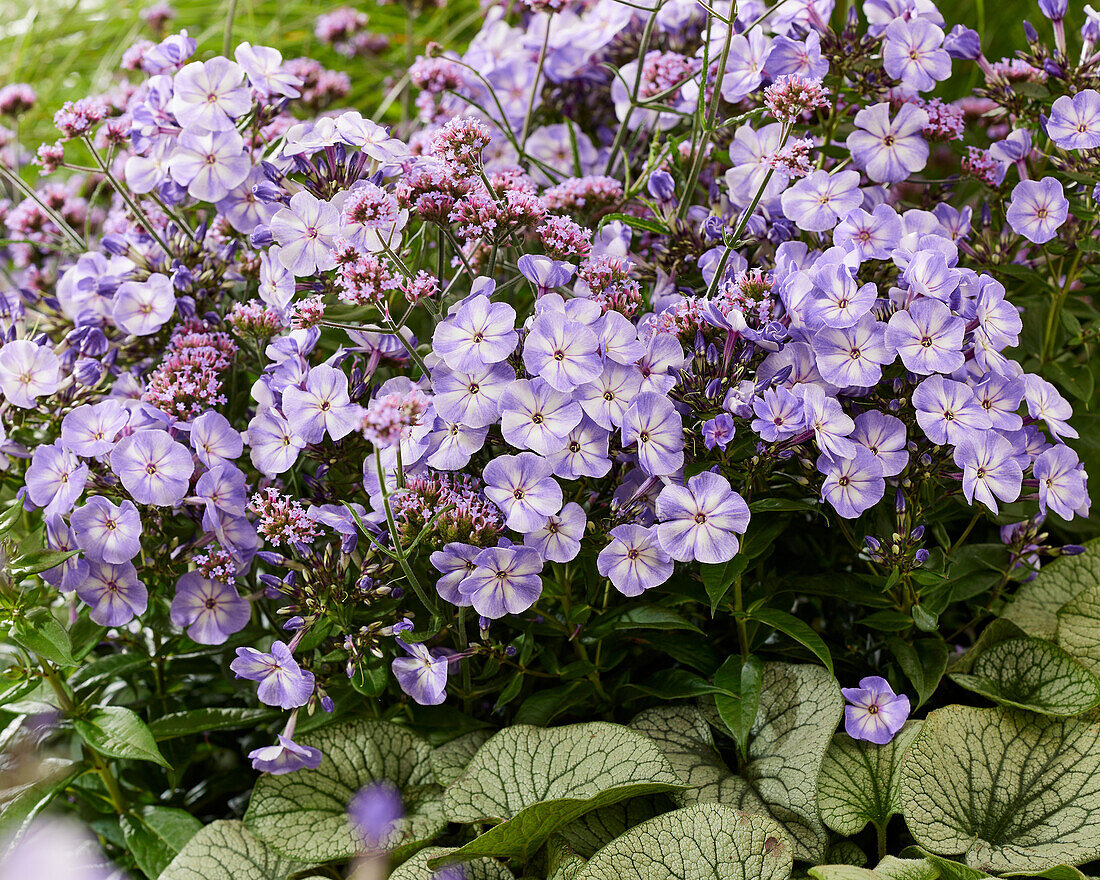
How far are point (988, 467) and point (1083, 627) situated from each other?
28 centimetres

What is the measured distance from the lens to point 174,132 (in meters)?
1.03

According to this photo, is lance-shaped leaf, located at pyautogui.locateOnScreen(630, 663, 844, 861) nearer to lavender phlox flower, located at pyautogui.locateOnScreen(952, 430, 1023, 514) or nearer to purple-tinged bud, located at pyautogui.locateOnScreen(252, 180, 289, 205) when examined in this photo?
lavender phlox flower, located at pyautogui.locateOnScreen(952, 430, 1023, 514)

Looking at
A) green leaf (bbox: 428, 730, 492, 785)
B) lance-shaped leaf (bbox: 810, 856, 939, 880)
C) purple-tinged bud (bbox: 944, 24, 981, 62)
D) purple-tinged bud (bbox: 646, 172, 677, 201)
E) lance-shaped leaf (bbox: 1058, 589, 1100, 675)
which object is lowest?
green leaf (bbox: 428, 730, 492, 785)

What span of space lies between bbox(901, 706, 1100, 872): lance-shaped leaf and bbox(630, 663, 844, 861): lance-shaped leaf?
0.08 meters

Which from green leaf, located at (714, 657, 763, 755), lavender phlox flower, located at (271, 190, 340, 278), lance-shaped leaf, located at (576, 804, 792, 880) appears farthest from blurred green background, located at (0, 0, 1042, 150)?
lance-shaped leaf, located at (576, 804, 792, 880)

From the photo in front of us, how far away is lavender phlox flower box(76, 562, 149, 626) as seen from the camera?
35.5 inches

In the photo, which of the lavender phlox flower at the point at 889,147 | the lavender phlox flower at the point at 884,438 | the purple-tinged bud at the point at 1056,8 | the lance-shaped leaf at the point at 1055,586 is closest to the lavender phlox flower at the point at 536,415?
the lavender phlox flower at the point at 884,438

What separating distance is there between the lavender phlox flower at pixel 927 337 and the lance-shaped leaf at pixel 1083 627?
0.36 metres

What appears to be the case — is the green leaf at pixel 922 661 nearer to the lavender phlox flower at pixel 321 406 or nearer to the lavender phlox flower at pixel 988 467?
the lavender phlox flower at pixel 988 467

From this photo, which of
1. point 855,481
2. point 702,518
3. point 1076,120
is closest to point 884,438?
point 855,481

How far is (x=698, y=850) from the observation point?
29.9 inches

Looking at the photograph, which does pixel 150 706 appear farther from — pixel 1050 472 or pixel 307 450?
pixel 1050 472

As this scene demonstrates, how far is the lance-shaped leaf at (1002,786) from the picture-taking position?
0.82 metres

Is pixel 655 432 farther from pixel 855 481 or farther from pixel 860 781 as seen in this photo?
pixel 860 781
